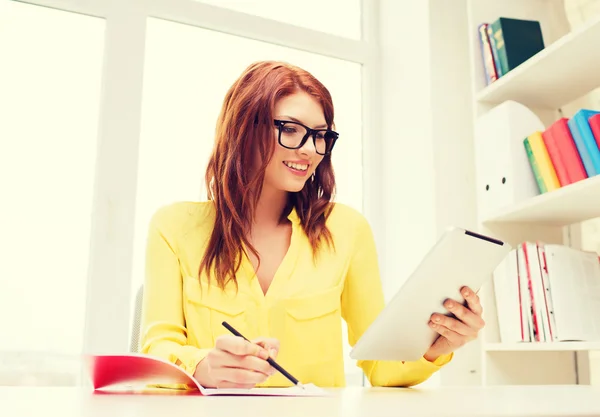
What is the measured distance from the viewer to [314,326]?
4.24ft

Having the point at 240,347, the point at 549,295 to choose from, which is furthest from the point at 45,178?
the point at 549,295

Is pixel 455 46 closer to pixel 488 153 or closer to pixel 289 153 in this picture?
pixel 488 153

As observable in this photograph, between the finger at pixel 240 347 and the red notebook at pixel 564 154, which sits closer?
the finger at pixel 240 347

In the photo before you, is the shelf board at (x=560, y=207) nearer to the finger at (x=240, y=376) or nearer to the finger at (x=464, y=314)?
the finger at (x=464, y=314)

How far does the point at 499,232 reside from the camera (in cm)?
190

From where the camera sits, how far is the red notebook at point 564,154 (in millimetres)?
1615

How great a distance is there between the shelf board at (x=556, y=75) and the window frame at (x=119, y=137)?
1059 millimetres

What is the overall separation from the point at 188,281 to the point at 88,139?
115 centimetres

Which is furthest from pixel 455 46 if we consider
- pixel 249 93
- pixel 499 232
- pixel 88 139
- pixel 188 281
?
pixel 188 281

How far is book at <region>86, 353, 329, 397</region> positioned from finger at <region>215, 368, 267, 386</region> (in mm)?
49

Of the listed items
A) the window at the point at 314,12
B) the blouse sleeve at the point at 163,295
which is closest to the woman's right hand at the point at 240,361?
the blouse sleeve at the point at 163,295

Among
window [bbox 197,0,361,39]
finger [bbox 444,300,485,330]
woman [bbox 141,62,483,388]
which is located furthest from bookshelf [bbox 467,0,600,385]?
window [bbox 197,0,361,39]

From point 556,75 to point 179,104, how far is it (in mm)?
1399

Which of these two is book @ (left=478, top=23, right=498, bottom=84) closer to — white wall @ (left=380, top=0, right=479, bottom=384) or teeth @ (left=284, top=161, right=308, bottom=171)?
white wall @ (left=380, top=0, right=479, bottom=384)
